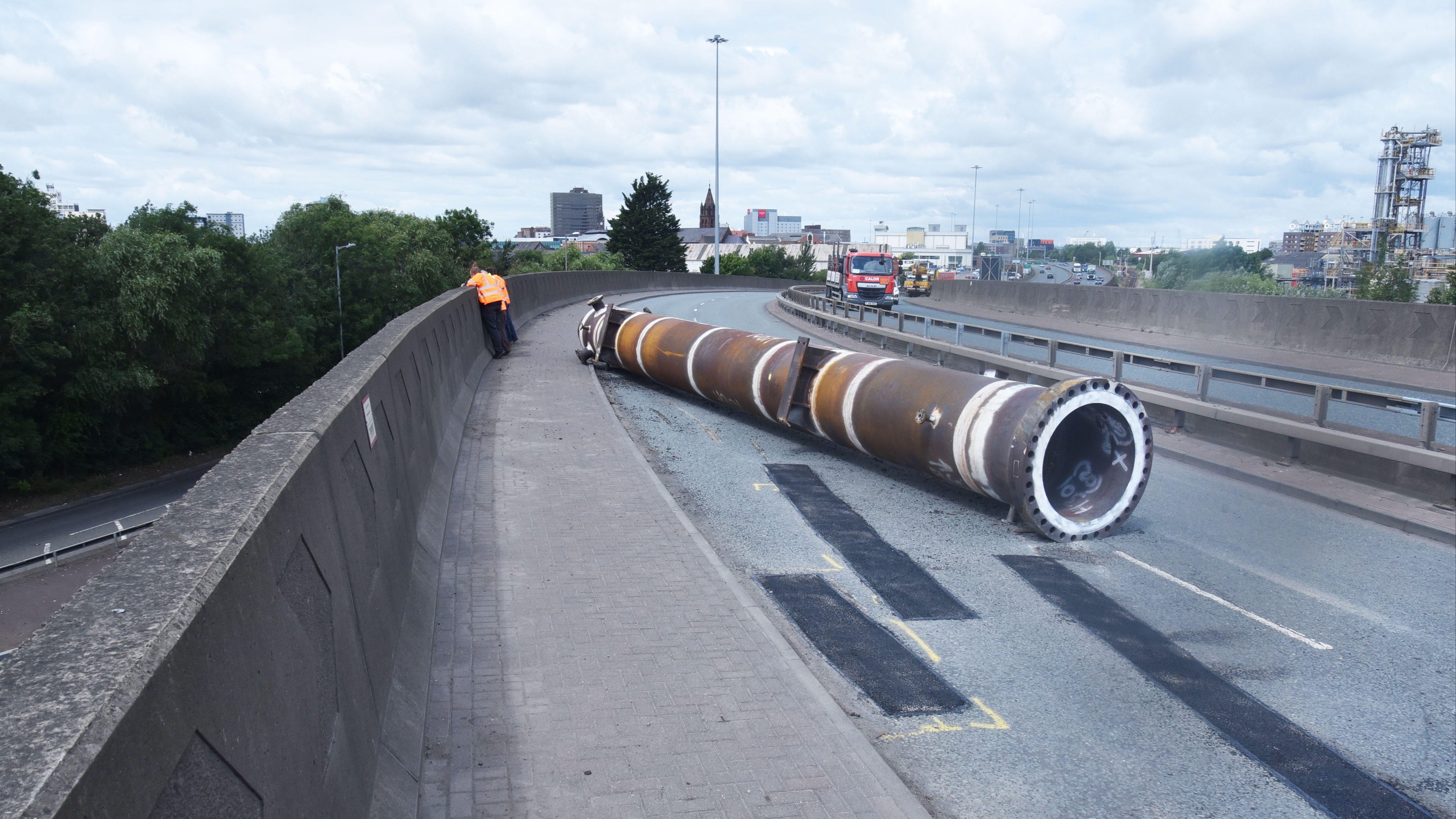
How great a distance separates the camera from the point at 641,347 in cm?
1792

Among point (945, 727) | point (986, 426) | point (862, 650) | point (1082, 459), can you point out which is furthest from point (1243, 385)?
point (945, 727)

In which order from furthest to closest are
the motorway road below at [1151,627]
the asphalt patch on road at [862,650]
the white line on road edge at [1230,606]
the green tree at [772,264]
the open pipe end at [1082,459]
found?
1. the green tree at [772,264]
2. the open pipe end at [1082,459]
3. the white line on road edge at [1230,606]
4. the asphalt patch on road at [862,650]
5. the motorway road below at [1151,627]

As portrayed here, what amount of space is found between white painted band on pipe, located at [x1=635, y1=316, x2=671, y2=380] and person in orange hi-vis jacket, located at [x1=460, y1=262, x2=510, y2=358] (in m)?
4.19

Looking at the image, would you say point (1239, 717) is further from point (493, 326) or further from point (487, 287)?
point (493, 326)

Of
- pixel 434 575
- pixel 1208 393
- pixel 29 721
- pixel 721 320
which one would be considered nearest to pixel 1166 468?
pixel 1208 393

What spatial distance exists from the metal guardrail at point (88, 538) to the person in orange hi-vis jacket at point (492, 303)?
28.8m

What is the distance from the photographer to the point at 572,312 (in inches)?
1348

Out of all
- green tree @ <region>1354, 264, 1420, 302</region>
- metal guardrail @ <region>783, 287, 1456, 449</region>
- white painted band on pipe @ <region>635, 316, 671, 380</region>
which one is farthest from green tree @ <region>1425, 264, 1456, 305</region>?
white painted band on pipe @ <region>635, 316, 671, 380</region>

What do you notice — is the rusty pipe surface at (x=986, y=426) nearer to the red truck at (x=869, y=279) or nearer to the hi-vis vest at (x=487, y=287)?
the hi-vis vest at (x=487, y=287)

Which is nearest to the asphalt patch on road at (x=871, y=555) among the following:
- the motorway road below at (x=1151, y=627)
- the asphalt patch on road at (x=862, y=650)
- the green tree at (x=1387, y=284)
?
the motorway road below at (x=1151, y=627)

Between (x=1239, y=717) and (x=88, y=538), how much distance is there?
52.5 metres

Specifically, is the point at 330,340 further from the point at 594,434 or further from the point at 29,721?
the point at 29,721

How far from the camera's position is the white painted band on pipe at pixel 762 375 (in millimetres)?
14133

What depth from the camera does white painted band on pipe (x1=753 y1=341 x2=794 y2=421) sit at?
14.1 metres
